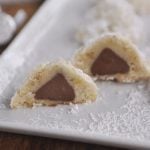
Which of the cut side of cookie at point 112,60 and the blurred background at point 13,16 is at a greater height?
the blurred background at point 13,16

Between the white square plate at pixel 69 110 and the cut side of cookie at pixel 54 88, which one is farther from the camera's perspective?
the cut side of cookie at pixel 54 88

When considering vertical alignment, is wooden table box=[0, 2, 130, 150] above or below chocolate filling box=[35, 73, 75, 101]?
below

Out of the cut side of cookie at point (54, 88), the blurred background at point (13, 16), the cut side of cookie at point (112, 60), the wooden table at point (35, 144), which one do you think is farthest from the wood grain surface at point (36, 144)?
the blurred background at point (13, 16)

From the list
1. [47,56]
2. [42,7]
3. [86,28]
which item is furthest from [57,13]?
[47,56]

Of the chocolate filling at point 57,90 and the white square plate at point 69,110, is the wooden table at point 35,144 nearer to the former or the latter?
the white square plate at point 69,110

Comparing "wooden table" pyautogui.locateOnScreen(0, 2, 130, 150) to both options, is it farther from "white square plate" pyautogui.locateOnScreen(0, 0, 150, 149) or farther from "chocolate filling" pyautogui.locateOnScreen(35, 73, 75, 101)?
"chocolate filling" pyautogui.locateOnScreen(35, 73, 75, 101)

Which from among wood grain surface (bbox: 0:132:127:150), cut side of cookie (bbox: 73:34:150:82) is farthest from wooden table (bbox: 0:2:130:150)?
cut side of cookie (bbox: 73:34:150:82)

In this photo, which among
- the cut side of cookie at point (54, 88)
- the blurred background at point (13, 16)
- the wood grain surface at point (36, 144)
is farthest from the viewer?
the blurred background at point (13, 16)
